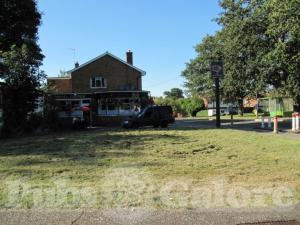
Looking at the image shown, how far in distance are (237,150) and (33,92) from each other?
1750cm

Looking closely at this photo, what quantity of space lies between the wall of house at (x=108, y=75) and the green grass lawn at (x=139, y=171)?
36736 millimetres

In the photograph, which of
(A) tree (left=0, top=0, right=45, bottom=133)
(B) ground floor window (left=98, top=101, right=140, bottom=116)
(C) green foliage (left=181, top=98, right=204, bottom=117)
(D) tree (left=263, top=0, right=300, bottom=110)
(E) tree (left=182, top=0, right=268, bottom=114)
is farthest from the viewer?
(C) green foliage (left=181, top=98, right=204, bottom=117)

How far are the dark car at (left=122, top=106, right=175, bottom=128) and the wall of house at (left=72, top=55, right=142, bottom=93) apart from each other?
1850cm

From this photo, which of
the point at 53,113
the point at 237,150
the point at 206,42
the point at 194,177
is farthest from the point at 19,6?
the point at 206,42

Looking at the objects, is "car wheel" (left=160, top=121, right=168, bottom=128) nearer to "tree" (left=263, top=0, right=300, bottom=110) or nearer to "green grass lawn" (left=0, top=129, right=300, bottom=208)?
"tree" (left=263, top=0, right=300, bottom=110)

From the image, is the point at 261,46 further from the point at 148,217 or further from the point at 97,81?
the point at 148,217

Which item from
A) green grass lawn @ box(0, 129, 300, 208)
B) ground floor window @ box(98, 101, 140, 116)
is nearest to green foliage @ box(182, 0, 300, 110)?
ground floor window @ box(98, 101, 140, 116)

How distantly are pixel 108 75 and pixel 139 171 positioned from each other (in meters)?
43.2

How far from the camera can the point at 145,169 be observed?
11.4m

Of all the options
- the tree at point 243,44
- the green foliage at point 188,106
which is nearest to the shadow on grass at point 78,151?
the tree at point 243,44

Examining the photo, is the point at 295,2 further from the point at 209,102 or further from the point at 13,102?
the point at 209,102

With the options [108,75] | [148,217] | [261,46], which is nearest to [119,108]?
[108,75]

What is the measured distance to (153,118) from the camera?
34.9 metres

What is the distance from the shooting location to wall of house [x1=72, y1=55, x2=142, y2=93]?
176ft
